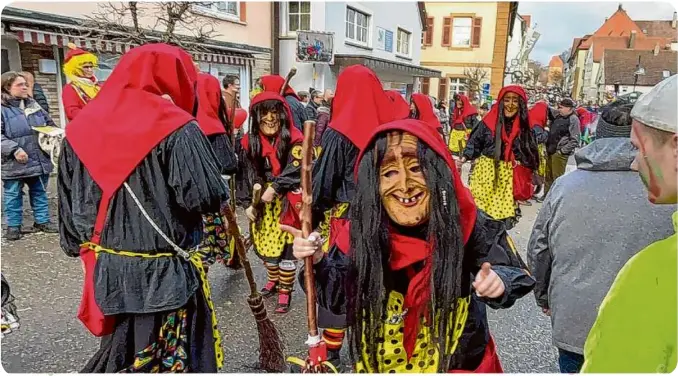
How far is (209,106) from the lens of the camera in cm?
429

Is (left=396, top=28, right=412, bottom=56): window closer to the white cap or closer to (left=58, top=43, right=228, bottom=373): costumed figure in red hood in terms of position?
(left=58, top=43, right=228, bottom=373): costumed figure in red hood

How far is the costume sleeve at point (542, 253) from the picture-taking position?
2.48 meters

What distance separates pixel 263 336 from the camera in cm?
342

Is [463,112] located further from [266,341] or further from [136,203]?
[136,203]

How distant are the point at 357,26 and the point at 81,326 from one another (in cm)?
1611

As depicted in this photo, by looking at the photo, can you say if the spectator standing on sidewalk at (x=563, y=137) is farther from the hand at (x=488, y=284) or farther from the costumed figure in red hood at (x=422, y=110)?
the hand at (x=488, y=284)

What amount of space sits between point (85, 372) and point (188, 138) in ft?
3.80

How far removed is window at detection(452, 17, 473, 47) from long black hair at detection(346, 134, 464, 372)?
105 feet

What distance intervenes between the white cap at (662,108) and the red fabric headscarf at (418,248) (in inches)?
27.2

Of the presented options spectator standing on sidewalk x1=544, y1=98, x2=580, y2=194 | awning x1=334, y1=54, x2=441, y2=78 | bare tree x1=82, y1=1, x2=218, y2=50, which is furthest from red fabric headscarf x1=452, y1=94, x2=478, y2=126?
bare tree x1=82, y1=1, x2=218, y2=50

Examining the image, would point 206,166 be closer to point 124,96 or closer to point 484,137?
point 124,96

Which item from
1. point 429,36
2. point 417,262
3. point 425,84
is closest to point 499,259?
→ point 417,262

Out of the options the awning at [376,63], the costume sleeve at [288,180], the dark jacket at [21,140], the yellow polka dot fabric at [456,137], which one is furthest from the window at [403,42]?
the costume sleeve at [288,180]

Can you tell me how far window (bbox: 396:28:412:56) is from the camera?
23.9m
